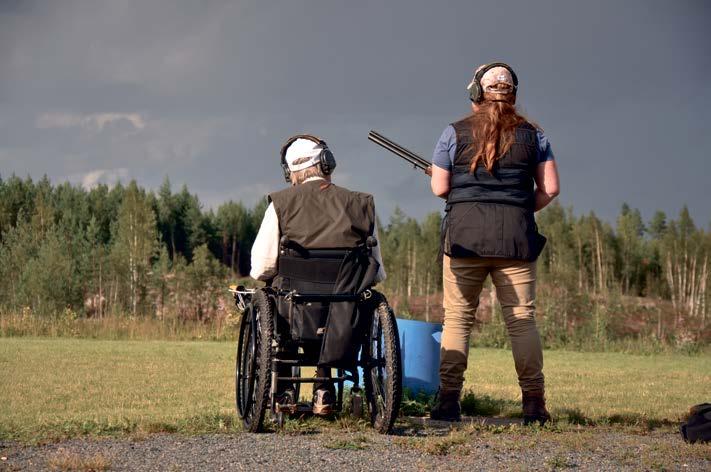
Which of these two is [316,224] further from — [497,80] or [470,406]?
[470,406]

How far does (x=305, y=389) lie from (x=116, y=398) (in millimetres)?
2079

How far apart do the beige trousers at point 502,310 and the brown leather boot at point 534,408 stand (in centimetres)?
4

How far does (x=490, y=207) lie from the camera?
578 centimetres

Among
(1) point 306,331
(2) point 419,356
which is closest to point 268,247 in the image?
(1) point 306,331

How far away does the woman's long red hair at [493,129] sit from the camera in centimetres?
579

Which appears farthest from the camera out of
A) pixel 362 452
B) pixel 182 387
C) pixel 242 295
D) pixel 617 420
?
pixel 182 387

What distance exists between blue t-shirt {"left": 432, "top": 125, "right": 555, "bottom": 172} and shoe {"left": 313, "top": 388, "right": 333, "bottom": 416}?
1579mm

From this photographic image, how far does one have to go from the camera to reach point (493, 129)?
19.1 ft

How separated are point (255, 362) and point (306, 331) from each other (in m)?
0.37

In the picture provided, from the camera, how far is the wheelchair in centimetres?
533

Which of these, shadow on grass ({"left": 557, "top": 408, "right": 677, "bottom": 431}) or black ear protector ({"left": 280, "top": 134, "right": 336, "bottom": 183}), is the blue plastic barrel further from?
black ear protector ({"left": 280, "top": 134, "right": 336, "bottom": 183})

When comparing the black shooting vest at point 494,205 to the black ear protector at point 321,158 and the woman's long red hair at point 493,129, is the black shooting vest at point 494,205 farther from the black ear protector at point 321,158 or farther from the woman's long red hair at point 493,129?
the black ear protector at point 321,158

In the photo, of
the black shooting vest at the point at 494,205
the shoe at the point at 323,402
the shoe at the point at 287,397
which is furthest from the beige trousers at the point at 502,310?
the shoe at the point at 287,397

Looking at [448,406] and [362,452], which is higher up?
[448,406]
